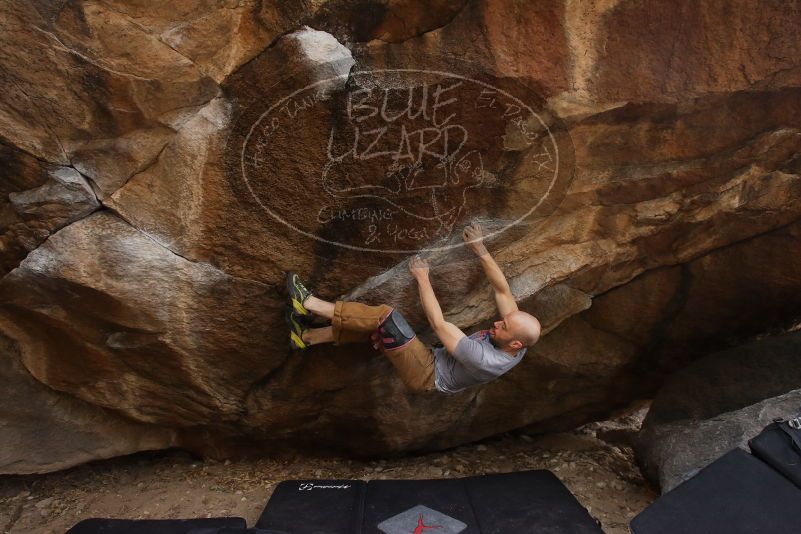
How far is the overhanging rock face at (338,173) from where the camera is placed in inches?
91.7

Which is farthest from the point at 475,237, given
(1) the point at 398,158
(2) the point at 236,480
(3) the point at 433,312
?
(2) the point at 236,480

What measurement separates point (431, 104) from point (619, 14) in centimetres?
83

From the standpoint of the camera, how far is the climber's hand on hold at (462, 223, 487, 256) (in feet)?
8.87

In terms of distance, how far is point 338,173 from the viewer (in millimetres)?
2537

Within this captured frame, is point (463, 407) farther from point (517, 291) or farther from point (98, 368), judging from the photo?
point (98, 368)

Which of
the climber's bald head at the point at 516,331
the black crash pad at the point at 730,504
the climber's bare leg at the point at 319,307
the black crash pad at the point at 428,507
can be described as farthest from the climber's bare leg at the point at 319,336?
the black crash pad at the point at 730,504

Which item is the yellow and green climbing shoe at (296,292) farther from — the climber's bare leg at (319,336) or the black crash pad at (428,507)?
the black crash pad at (428,507)

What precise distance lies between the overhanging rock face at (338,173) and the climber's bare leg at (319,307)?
0.40ft

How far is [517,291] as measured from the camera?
113 inches

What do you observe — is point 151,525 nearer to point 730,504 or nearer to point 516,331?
point 516,331

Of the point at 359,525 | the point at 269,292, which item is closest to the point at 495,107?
the point at 269,292

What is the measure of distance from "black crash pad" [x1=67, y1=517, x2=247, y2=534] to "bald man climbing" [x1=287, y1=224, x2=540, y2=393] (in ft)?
3.09

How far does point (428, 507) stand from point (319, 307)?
119cm

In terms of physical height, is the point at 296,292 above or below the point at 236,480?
above
